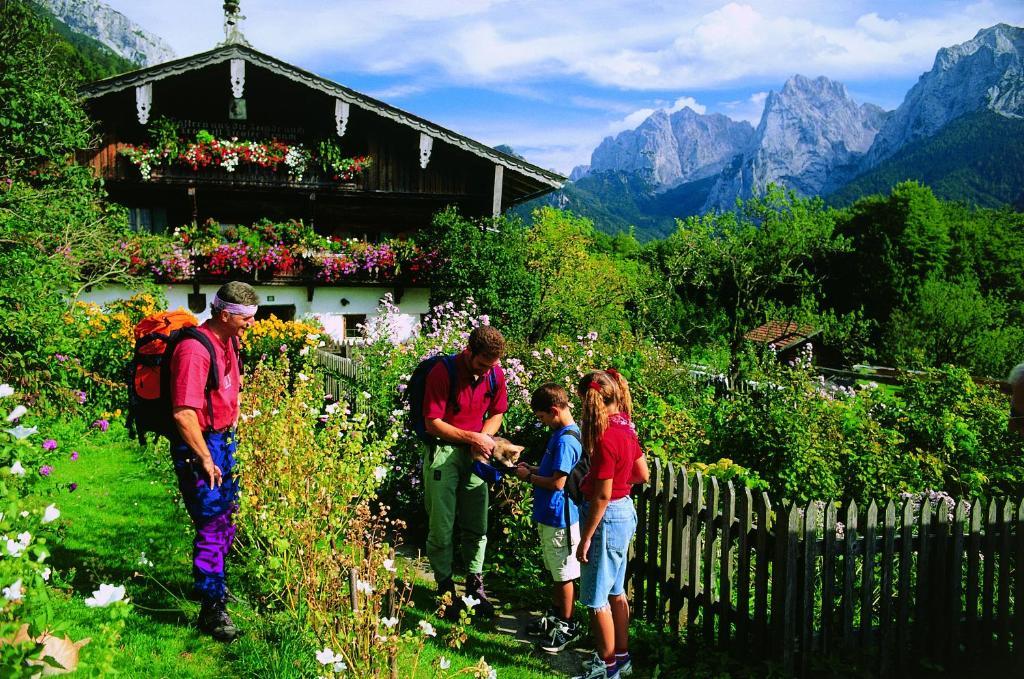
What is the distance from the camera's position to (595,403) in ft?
13.5

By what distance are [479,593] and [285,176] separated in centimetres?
1611

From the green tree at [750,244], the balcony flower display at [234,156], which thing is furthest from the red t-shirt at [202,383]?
the green tree at [750,244]

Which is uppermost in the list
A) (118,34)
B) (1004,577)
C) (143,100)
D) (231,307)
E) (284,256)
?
(118,34)

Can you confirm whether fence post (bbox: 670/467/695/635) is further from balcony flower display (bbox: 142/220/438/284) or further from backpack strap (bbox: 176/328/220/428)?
balcony flower display (bbox: 142/220/438/284)

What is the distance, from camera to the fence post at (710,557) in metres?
4.53

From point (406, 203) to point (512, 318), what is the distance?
18.7 ft

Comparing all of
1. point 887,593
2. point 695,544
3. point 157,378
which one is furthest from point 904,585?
point 157,378

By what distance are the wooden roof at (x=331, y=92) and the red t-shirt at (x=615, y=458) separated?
15526mm

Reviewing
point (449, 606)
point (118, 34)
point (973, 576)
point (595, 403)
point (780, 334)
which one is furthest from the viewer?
point (118, 34)

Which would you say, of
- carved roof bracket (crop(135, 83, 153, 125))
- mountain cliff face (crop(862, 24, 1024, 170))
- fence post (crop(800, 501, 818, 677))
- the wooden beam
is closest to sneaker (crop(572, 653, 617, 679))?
fence post (crop(800, 501, 818, 677))

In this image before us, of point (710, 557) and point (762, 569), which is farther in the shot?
point (710, 557)

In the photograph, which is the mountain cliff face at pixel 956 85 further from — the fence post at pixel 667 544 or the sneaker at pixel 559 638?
the sneaker at pixel 559 638

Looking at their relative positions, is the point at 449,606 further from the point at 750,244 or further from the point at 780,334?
the point at 780,334

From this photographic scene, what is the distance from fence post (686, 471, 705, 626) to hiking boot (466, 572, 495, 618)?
1384 millimetres
